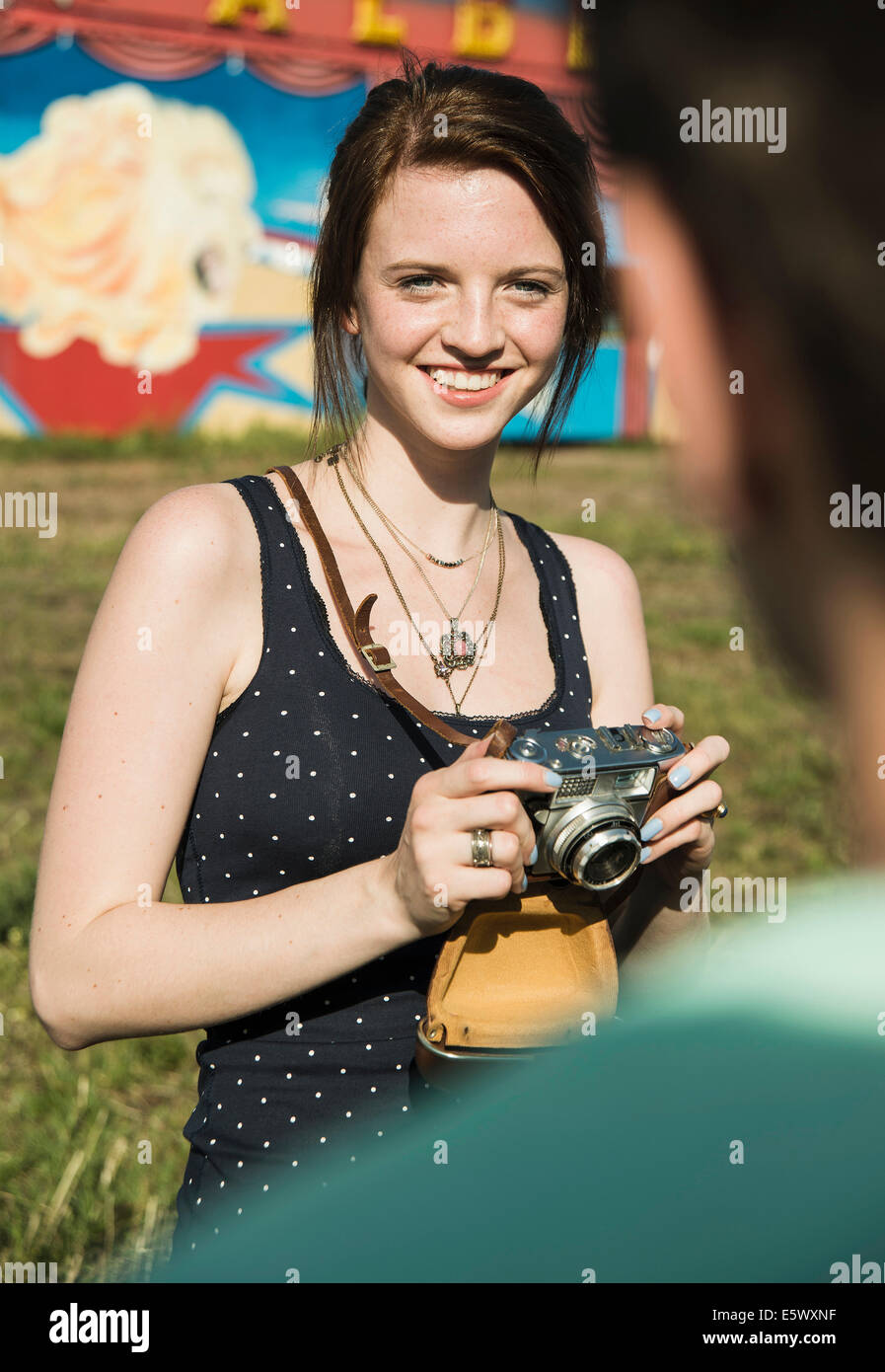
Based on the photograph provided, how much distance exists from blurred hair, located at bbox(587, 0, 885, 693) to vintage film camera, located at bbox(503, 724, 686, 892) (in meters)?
0.94

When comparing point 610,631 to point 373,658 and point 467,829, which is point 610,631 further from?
point 467,829

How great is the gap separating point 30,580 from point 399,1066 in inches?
285

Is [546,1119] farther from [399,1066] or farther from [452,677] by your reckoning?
[452,677]

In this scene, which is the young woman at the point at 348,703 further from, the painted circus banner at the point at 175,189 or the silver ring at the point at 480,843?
the painted circus banner at the point at 175,189

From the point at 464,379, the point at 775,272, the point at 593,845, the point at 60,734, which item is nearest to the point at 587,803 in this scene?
the point at 593,845

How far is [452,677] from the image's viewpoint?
2.23 metres

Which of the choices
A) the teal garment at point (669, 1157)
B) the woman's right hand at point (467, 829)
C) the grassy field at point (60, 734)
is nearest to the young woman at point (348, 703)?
Result: the woman's right hand at point (467, 829)

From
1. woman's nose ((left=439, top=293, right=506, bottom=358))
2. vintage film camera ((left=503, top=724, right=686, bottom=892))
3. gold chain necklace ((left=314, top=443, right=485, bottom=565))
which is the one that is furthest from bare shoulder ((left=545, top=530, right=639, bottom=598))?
vintage film camera ((left=503, top=724, right=686, bottom=892))

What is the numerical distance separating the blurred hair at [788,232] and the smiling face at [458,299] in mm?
1478

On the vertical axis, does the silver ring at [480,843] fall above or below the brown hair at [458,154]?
below

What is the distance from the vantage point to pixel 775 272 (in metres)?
0.61

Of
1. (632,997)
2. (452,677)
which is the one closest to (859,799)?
(632,997)

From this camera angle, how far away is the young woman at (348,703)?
5.96ft

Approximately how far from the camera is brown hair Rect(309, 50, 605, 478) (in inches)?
83.8
